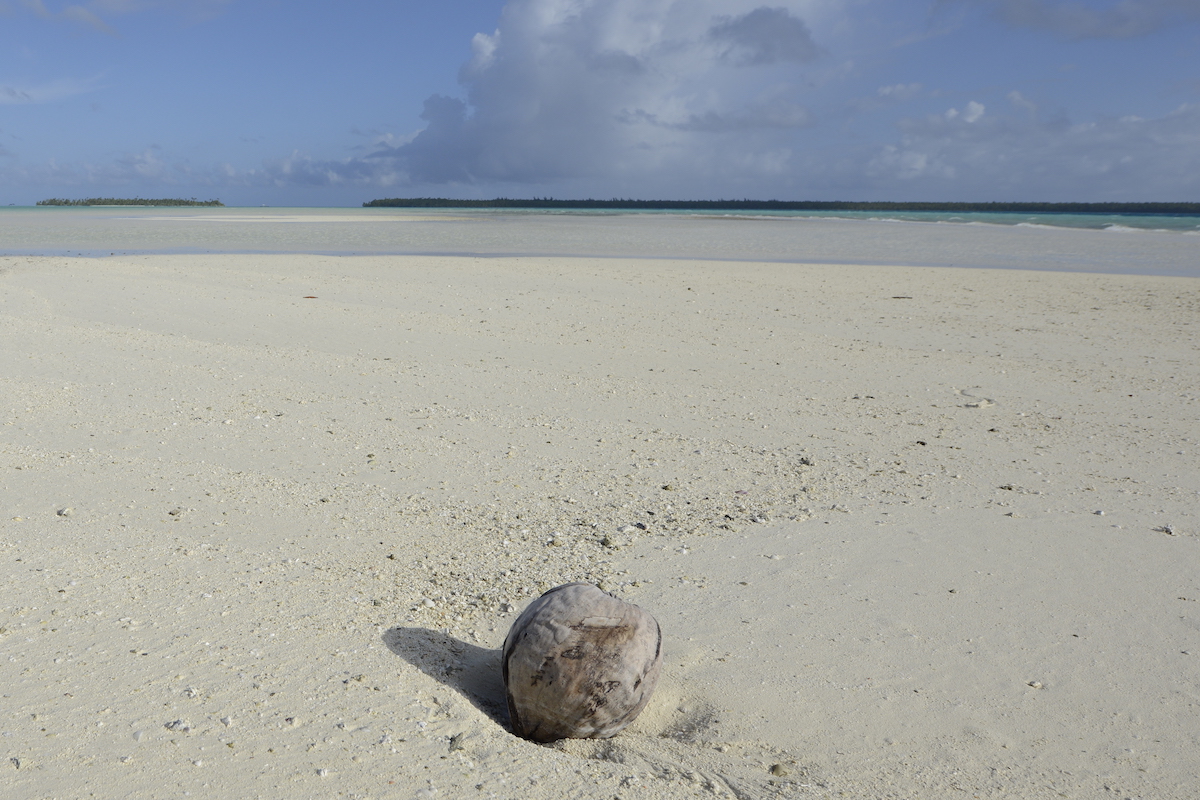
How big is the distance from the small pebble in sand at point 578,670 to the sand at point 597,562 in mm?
113

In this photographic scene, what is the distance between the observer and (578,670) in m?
3.05

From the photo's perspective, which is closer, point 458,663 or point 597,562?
point 458,663

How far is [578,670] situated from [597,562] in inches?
53.5

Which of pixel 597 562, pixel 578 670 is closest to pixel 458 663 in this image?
pixel 578 670

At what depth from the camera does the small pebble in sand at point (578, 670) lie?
3051mm

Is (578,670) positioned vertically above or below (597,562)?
above

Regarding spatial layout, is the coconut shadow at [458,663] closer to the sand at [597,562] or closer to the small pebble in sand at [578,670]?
the sand at [597,562]

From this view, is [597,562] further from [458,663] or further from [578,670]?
[578,670]

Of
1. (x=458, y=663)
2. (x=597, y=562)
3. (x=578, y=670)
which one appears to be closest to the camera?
(x=578, y=670)

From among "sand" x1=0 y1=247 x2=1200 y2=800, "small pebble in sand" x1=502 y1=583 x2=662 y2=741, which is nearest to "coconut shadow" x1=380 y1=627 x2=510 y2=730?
"sand" x1=0 y1=247 x2=1200 y2=800

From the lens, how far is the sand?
293cm

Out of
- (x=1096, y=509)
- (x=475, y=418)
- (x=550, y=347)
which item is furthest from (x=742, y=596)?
(x=550, y=347)

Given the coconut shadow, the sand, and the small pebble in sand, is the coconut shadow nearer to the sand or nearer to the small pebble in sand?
the sand

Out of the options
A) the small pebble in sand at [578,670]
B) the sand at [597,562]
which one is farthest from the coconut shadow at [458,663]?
the small pebble in sand at [578,670]
